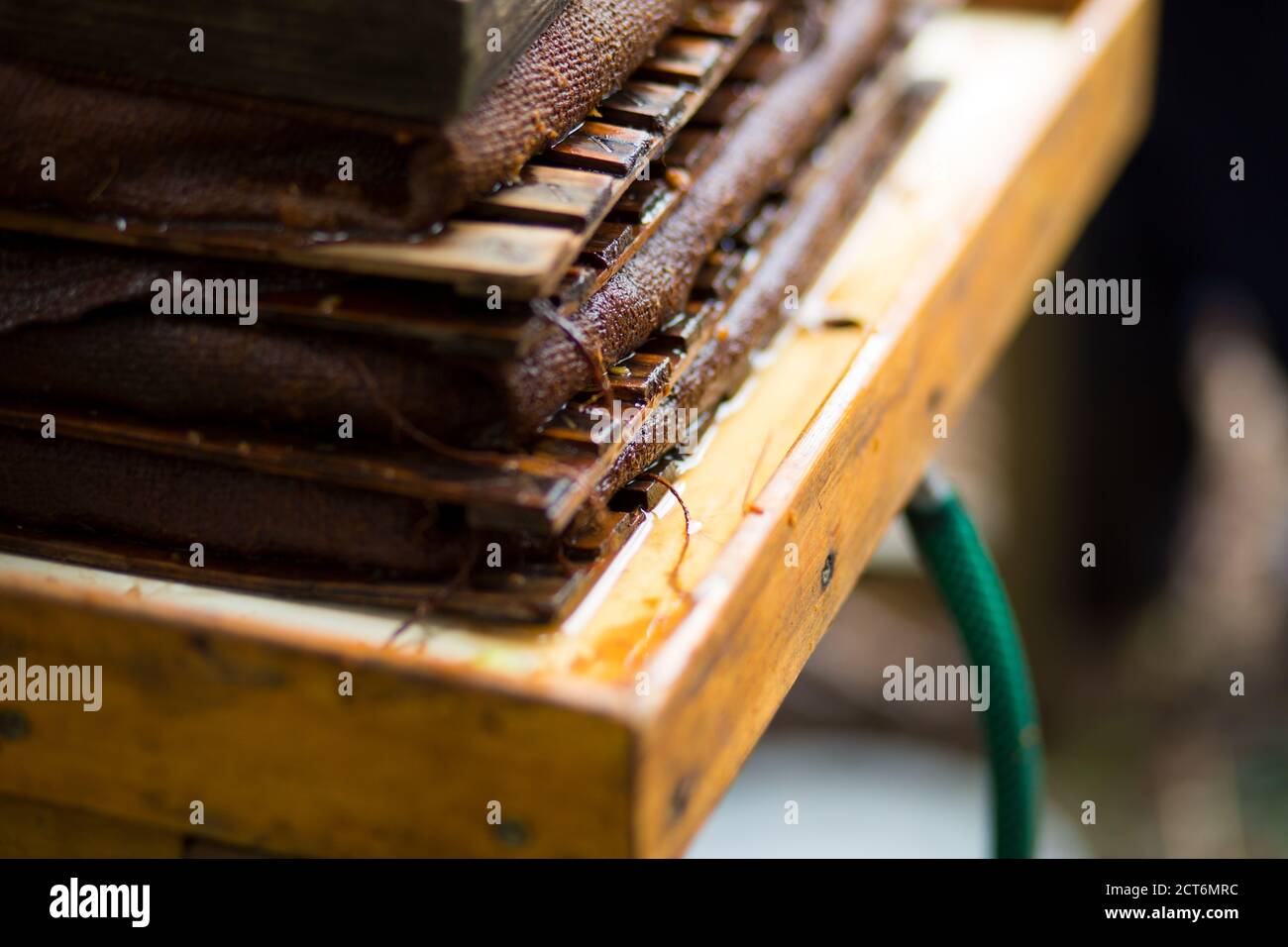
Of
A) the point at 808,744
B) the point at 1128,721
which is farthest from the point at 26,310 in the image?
the point at 1128,721

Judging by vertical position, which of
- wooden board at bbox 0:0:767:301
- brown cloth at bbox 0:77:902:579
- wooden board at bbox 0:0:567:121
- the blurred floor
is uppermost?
wooden board at bbox 0:0:567:121

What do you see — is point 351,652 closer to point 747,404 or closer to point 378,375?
point 378,375

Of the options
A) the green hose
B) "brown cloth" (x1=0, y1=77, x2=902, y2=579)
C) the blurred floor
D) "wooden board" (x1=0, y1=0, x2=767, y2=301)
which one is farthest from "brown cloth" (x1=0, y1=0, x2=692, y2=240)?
the blurred floor

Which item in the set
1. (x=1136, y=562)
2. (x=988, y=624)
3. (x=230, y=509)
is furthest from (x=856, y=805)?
(x=230, y=509)

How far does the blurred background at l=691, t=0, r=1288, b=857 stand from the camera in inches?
100.0

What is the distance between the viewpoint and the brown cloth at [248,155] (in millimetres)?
827

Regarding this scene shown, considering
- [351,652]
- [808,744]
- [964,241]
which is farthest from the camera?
[808,744]

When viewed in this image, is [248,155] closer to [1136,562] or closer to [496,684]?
[496,684]

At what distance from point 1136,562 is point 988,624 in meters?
1.75

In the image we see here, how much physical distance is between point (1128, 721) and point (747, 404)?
2.12m

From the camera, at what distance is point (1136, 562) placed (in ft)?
9.62

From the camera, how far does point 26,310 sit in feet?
2.94

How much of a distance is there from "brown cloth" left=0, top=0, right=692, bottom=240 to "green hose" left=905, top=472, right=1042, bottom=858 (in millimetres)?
586

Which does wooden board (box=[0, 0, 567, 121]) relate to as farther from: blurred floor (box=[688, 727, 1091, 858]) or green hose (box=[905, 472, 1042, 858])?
blurred floor (box=[688, 727, 1091, 858])
